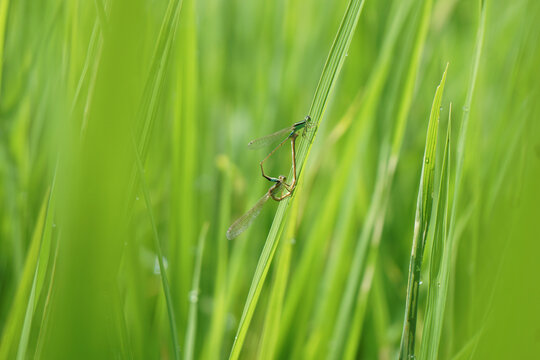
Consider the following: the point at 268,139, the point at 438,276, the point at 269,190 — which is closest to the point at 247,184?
the point at 268,139

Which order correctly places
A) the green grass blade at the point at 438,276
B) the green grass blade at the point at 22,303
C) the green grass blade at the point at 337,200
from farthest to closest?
1. the green grass blade at the point at 337,200
2. the green grass blade at the point at 22,303
3. the green grass blade at the point at 438,276

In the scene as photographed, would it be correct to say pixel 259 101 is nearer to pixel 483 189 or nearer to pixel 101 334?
pixel 483 189

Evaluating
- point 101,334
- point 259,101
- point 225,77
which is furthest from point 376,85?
point 101,334

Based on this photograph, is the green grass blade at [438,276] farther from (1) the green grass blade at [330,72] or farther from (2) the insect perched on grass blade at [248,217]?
(2) the insect perched on grass blade at [248,217]

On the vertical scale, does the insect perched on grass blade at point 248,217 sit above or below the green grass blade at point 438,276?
above

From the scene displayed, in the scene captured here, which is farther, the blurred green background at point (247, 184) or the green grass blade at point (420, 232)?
the green grass blade at point (420, 232)

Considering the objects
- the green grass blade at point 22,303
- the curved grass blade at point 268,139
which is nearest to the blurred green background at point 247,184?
the green grass blade at point 22,303

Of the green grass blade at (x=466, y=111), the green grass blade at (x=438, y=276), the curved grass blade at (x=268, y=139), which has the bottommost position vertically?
the green grass blade at (x=438, y=276)
